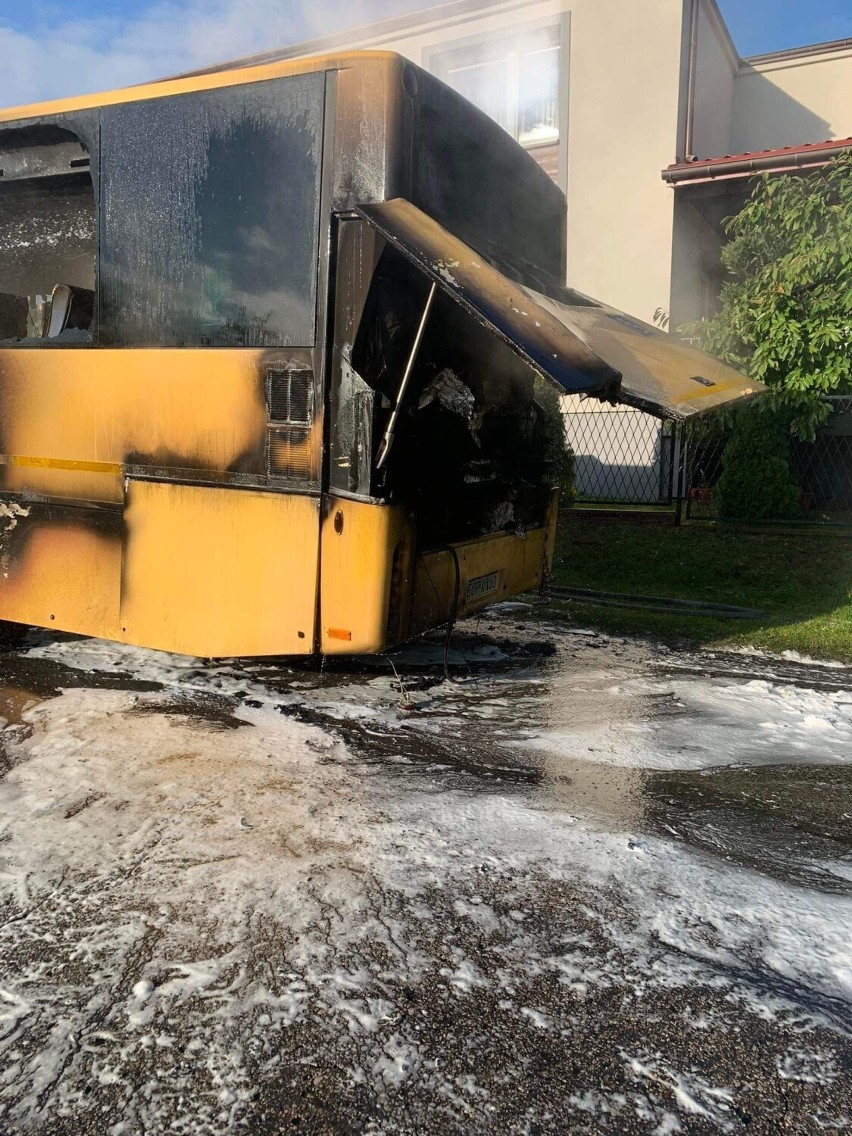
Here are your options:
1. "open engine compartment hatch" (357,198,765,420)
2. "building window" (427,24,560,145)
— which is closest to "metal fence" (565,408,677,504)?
"building window" (427,24,560,145)

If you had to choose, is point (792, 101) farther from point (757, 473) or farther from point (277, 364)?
point (277, 364)

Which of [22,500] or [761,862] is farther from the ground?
[22,500]

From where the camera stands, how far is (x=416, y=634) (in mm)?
3947

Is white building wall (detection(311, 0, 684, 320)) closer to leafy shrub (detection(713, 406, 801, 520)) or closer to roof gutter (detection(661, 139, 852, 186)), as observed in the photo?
roof gutter (detection(661, 139, 852, 186))

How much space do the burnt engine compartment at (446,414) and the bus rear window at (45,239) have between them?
5.23 feet

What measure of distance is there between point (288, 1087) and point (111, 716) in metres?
2.48

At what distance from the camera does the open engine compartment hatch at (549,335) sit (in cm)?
312

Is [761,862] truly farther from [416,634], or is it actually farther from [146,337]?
[146,337]

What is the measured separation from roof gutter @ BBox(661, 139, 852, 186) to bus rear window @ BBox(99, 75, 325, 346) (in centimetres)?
792

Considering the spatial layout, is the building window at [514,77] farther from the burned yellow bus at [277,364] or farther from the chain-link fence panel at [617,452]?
the burned yellow bus at [277,364]

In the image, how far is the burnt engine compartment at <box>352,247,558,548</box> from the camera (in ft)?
11.6

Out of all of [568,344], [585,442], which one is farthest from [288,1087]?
[585,442]

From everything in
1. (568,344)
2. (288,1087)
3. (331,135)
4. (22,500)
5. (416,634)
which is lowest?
(288,1087)

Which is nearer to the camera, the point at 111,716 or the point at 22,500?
the point at 111,716
